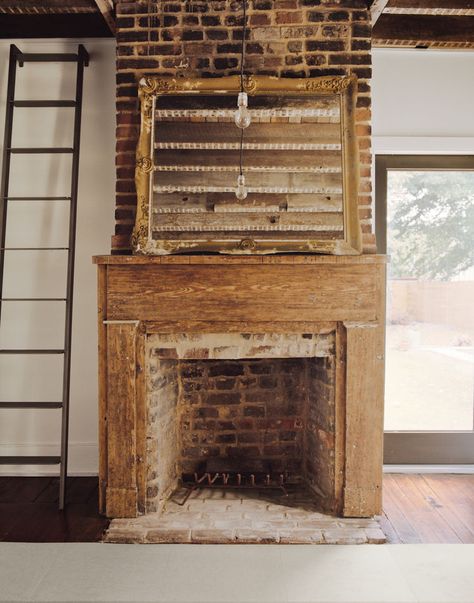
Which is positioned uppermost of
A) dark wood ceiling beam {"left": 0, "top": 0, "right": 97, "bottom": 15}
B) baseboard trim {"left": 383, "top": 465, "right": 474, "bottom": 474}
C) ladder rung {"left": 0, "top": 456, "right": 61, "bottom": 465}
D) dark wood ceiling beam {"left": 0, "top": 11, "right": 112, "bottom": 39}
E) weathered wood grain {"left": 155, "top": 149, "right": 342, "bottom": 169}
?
dark wood ceiling beam {"left": 0, "top": 11, "right": 112, "bottom": 39}

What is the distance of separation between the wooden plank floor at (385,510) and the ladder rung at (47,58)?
9.00 ft

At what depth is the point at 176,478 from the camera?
9.86 feet

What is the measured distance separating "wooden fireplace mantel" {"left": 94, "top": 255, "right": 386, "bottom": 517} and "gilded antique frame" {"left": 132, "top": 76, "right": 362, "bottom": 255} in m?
0.10

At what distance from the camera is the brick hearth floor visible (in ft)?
7.79

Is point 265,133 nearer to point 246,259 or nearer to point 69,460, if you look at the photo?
point 246,259

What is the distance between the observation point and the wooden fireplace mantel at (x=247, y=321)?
2.52 m

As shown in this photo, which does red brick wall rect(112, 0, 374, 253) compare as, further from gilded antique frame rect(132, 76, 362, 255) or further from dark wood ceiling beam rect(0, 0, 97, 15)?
dark wood ceiling beam rect(0, 0, 97, 15)

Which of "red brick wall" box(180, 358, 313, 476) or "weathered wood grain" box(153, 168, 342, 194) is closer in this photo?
"weathered wood grain" box(153, 168, 342, 194)

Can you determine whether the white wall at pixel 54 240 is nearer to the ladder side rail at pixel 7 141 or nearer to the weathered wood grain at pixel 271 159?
the ladder side rail at pixel 7 141

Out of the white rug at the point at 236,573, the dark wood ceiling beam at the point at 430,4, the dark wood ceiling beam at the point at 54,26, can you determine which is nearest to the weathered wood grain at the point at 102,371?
the white rug at the point at 236,573

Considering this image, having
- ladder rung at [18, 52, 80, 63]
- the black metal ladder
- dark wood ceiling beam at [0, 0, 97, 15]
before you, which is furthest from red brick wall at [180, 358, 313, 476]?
dark wood ceiling beam at [0, 0, 97, 15]

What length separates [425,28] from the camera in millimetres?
2984

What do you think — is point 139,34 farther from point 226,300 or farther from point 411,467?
point 411,467

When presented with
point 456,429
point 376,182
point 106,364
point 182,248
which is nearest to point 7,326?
point 106,364
